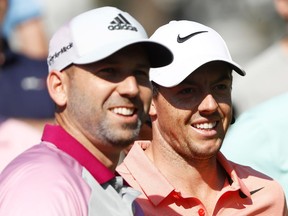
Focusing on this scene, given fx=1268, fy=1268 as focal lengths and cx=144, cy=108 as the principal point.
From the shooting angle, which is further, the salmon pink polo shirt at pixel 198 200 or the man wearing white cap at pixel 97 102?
the salmon pink polo shirt at pixel 198 200

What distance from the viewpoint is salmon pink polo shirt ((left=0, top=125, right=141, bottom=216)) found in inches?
194

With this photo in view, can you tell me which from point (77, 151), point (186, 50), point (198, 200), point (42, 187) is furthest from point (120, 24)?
point (198, 200)

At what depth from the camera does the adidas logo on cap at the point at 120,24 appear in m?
5.61

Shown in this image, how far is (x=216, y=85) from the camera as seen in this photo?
21.2ft

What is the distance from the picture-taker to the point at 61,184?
5055 millimetres

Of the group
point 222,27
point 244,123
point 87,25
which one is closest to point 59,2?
point 222,27

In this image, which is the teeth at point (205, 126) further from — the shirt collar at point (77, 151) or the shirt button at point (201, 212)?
the shirt collar at point (77, 151)

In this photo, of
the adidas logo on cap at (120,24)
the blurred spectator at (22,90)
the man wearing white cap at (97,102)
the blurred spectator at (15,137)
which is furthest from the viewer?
the blurred spectator at (22,90)

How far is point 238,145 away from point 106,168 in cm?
194

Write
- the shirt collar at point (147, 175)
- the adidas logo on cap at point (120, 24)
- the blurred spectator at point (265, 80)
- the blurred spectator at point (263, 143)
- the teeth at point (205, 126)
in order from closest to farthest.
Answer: the adidas logo on cap at point (120, 24)
the shirt collar at point (147, 175)
the teeth at point (205, 126)
the blurred spectator at point (263, 143)
the blurred spectator at point (265, 80)

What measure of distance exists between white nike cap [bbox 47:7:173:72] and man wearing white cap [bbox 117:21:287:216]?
0.68 metres

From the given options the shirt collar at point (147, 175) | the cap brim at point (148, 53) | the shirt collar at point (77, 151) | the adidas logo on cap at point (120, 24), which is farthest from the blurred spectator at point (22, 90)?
the shirt collar at point (77, 151)

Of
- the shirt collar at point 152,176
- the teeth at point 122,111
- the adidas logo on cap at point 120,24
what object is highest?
the adidas logo on cap at point 120,24

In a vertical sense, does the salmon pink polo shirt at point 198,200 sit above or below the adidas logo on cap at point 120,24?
below
